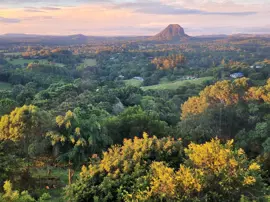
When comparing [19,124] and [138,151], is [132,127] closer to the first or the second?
[19,124]

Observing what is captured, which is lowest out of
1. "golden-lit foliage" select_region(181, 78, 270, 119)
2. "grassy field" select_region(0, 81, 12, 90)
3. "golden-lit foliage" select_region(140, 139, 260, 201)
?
"grassy field" select_region(0, 81, 12, 90)

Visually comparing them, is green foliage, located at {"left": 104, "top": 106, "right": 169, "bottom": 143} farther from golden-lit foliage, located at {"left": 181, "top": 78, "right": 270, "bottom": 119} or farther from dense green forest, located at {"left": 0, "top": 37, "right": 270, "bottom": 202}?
golden-lit foliage, located at {"left": 181, "top": 78, "right": 270, "bottom": 119}

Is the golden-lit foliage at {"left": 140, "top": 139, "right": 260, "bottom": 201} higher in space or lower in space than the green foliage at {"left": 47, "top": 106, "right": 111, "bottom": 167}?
higher

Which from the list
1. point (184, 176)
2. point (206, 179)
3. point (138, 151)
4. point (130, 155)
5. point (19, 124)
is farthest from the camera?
point (19, 124)

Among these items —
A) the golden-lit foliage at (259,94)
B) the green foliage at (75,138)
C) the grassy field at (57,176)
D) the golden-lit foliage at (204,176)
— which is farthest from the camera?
the golden-lit foliage at (259,94)

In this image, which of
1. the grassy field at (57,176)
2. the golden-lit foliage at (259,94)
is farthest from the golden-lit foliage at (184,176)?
the golden-lit foliage at (259,94)

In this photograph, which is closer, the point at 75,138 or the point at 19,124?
the point at 19,124

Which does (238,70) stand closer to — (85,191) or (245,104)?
(245,104)

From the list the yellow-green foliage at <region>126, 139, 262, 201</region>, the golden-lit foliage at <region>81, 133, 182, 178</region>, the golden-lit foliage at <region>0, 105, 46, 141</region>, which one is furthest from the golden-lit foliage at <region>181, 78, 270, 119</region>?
the yellow-green foliage at <region>126, 139, 262, 201</region>

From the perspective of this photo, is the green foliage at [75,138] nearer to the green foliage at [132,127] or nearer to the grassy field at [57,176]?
the grassy field at [57,176]

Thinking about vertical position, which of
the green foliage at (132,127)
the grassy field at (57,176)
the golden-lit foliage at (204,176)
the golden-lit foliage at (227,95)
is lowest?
the grassy field at (57,176)

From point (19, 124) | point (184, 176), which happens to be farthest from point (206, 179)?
point (19, 124)

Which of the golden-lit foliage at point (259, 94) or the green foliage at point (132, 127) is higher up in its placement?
the golden-lit foliage at point (259, 94)

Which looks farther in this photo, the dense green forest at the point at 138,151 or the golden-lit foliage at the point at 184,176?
the dense green forest at the point at 138,151
